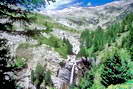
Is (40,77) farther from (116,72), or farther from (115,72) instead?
(116,72)

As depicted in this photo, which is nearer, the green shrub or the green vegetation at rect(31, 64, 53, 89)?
the green shrub

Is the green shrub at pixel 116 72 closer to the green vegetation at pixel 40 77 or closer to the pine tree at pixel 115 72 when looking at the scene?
the pine tree at pixel 115 72

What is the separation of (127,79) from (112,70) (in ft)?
6.91

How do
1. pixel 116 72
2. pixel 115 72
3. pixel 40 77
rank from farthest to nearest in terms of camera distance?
pixel 40 77 → pixel 115 72 → pixel 116 72

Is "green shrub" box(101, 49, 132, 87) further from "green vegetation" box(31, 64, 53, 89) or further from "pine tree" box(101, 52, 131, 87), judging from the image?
A: "green vegetation" box(31, 64, 53, 89)

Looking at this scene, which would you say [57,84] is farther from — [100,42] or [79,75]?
[100,42]

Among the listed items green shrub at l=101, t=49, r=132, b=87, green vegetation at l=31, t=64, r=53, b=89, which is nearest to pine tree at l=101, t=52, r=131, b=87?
green shrub at l=101, t=49, r=132, b=87

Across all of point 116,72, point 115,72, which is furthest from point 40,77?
point 116,72

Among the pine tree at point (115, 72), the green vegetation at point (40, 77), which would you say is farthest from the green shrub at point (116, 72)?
the green vegetation at point (40, 77)

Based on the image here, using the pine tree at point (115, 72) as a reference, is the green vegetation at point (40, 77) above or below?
below

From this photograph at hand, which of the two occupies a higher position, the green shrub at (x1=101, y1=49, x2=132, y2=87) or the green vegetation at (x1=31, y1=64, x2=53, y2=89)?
the green shrub at (x1=101, y1=49, x2=132, y2=87)

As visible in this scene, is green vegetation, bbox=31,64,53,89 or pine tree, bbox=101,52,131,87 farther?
green vegetation, bbox=31,64,53,89

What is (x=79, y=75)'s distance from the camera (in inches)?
2926

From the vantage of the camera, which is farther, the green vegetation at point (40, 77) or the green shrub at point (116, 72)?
the green vegetation at point (40, 77)
